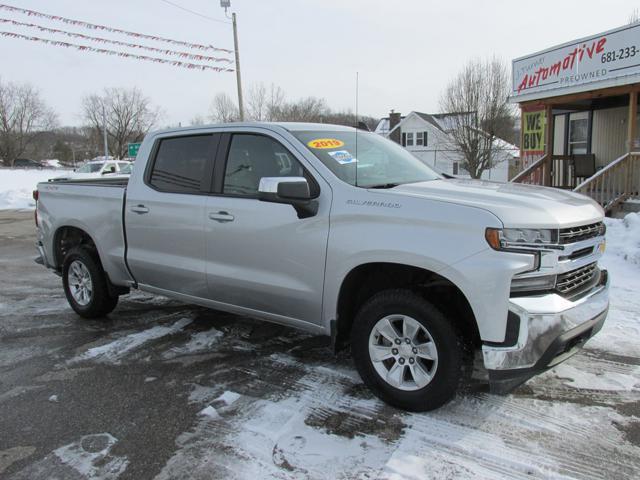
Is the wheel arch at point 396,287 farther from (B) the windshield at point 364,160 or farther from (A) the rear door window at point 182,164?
(A) the rear door window at point 182,164

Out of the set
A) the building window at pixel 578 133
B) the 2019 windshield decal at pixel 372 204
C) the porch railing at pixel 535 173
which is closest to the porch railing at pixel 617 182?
the porch railing at pixel 535 173

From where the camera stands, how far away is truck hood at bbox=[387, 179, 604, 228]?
9.56 ft

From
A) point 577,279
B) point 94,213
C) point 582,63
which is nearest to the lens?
point 577,279

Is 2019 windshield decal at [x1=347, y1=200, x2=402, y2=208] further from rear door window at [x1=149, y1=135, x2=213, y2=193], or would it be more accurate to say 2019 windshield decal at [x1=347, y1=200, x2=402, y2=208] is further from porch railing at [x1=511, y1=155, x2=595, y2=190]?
→ porch railing at [x1=511, y1=155, x2=595, y2=190]

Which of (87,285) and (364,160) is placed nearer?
(364,160)

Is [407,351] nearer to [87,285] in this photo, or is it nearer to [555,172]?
[87,285]

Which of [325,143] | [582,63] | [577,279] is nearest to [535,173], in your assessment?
[582,63]

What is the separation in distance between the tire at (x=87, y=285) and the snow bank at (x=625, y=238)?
269 inches

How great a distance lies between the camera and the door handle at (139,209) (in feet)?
15.2

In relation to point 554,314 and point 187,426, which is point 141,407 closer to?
point 187,426

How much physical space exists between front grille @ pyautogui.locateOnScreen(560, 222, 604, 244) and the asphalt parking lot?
1139 millimetres

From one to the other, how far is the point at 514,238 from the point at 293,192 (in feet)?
4.62

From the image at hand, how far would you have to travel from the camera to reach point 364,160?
4008 mm

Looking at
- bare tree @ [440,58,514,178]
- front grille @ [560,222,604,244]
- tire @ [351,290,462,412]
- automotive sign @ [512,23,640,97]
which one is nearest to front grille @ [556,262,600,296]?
front grille @ [560,222,604,244]
